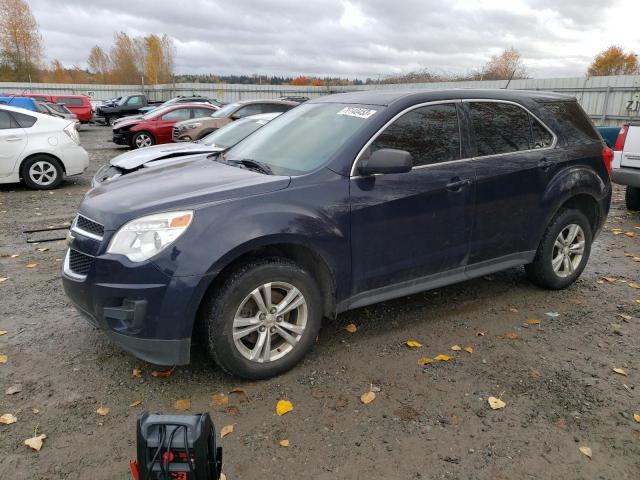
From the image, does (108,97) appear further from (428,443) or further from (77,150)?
(428,443)

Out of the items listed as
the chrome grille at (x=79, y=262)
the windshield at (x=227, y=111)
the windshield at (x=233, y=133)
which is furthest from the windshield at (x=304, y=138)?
the windshield at (x=227, y=111)

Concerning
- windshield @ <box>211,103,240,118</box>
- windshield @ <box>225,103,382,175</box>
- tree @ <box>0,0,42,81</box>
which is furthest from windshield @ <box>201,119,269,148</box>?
tree @ <box>0,0,42,81</box>

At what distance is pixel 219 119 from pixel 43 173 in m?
4.85

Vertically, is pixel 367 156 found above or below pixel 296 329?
above

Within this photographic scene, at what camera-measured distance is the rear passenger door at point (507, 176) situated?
4.10 m

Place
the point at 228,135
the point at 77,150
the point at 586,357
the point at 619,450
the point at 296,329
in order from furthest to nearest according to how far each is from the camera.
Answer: the point at 77,150, the point at 228,135, the point at 586,357, the point at 296,329, the point at 619,450

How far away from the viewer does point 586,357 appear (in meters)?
3.71

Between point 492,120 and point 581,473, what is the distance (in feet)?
9.03

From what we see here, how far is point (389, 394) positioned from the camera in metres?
3.22

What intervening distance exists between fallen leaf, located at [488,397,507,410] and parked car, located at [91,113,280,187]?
4757 mm

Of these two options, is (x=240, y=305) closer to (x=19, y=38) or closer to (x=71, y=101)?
(x=71, y=101)

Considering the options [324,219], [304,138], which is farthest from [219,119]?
[324,219]

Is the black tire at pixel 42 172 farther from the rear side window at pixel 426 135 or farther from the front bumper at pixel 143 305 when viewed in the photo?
the rear side window at pixel 426 135

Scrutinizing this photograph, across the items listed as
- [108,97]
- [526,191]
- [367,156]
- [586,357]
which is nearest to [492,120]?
[526,191]
